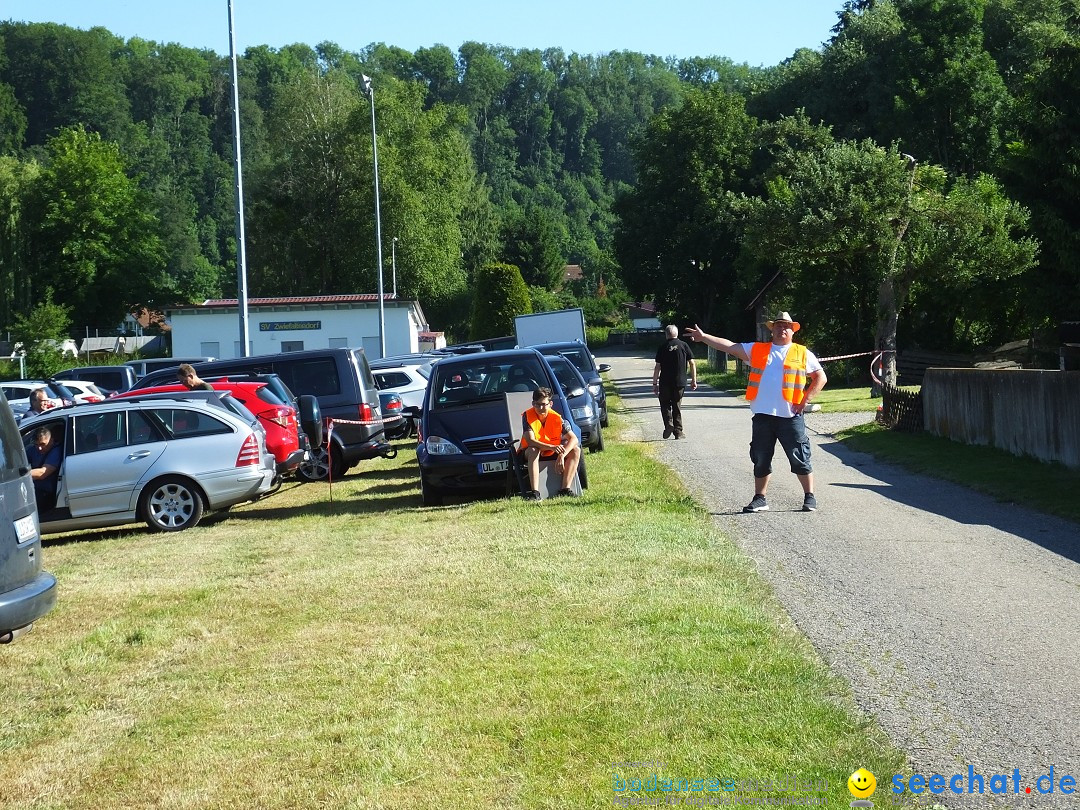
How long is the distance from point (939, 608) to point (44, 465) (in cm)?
1032

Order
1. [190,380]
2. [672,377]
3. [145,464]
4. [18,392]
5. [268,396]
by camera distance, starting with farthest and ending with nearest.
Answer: [18,392], [672,377], [190,380], [268,396], [145,464]

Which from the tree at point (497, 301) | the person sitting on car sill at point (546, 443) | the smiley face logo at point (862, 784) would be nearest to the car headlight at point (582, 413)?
the person sitting on car sill at point (546, 443)

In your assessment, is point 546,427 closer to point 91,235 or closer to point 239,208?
point 239,208

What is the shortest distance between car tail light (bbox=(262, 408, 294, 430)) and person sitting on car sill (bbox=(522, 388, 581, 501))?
14.5 feet

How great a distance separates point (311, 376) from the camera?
64.5 ft

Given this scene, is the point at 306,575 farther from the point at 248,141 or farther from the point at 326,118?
the point at 248,141

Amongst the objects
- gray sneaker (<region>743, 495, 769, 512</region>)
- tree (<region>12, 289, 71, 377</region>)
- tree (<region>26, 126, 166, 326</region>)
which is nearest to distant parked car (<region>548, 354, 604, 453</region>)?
gray sneaker (<region>743, 495, 769, 512</region>)

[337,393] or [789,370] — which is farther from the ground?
[789,370]

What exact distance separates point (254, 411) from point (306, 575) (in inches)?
294

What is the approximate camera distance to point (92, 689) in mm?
6723

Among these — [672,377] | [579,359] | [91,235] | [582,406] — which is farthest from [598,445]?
[91,235]

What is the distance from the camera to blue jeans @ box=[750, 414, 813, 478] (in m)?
11.9

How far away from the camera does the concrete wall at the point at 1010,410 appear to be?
1561 centimetres

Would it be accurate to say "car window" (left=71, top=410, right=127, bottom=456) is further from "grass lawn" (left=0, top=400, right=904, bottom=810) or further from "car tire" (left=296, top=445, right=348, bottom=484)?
"car tire" (left=296, top=445, right=348, bottom=484)
